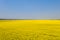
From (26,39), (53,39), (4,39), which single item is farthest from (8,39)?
(53,39)

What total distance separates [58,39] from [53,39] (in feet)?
0.14

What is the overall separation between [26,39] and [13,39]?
0.11 m

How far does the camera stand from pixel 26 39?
80 centimetres

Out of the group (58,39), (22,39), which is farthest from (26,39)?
(58,39)

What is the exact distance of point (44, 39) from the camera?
2.63ft

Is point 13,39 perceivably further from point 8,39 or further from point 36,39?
point 36,39

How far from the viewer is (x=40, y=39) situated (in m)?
0.81

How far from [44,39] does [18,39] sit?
220 millimetres

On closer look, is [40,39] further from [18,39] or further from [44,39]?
[18,39]

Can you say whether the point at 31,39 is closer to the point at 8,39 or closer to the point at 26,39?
the point at 26,39

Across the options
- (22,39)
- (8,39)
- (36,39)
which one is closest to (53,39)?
(36,39)

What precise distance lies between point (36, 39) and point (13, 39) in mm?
193

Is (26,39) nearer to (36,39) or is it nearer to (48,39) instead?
(36,39)

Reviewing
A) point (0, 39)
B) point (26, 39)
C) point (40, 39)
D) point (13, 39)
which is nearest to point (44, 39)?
point (40, 39)
